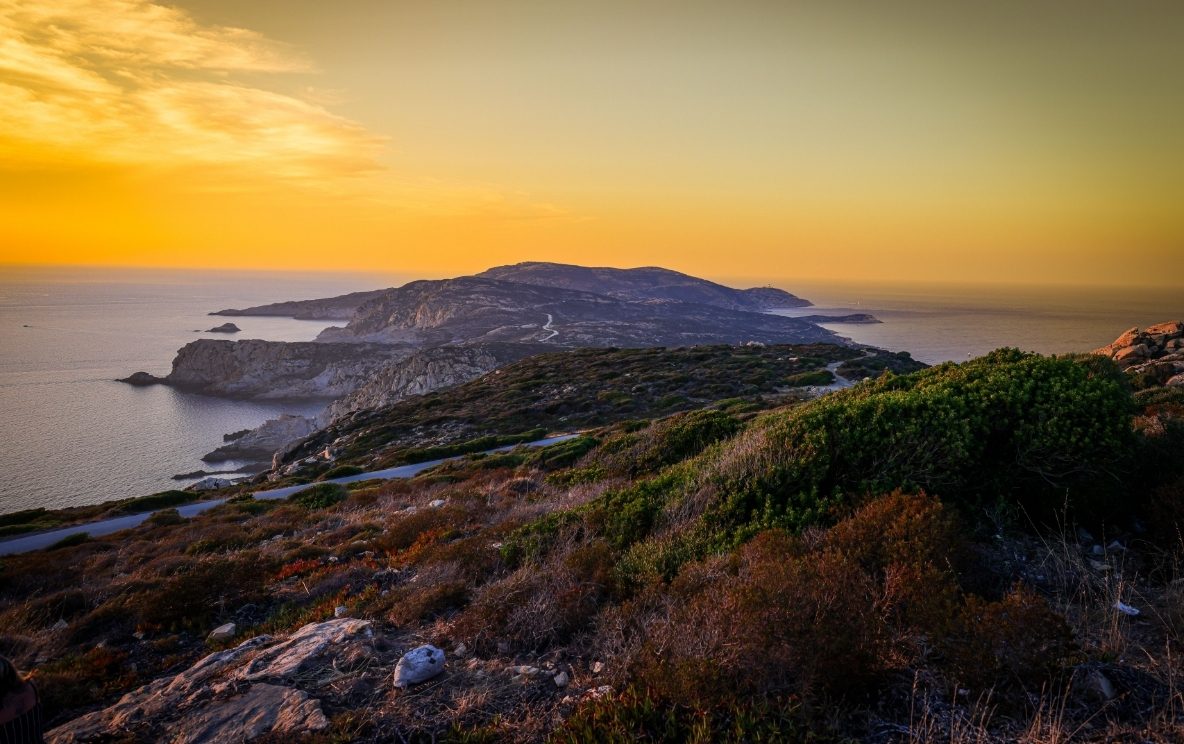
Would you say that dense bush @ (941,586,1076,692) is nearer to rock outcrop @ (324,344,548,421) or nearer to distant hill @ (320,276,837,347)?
rock outcrop @ (324,344,548,421)

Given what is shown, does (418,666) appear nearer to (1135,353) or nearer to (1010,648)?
(1010,648)

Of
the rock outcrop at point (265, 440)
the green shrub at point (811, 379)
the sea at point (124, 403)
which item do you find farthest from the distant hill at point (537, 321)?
the green shrub at point (811, 379)

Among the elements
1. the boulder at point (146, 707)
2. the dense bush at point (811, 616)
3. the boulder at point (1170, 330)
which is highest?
the boulder at point (1170, 330)

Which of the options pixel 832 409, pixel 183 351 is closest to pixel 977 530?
pixel 832 409

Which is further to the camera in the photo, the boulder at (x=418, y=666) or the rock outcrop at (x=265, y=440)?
the rock outcrop at (x=265, y=440)

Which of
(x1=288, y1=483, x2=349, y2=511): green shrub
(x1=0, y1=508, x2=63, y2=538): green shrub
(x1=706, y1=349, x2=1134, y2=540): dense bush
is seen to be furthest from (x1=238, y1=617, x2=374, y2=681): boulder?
(x1=0, y1=508, x2=63, y2=538): green shrub

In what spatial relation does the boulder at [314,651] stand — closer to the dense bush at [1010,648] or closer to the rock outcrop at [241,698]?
the rock outcrop at [241,698]

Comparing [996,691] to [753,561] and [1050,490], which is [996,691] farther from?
[1050,490]
